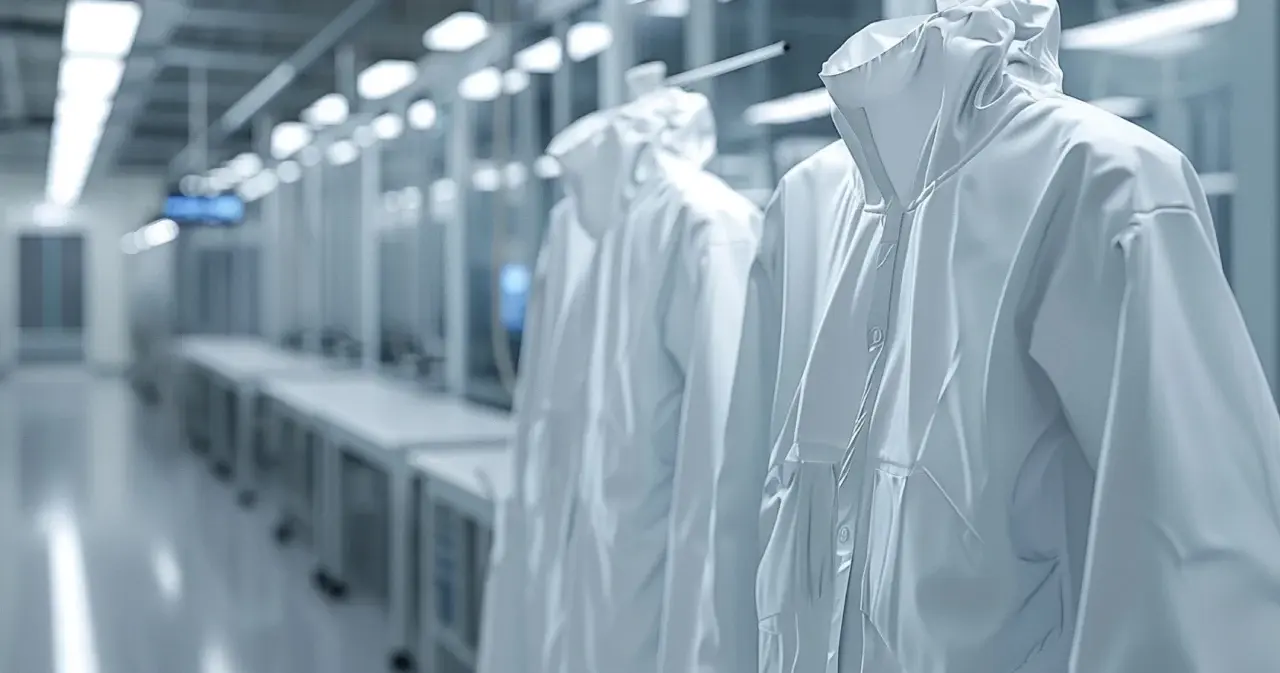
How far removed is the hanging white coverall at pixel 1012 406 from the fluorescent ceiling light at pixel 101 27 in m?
4.49

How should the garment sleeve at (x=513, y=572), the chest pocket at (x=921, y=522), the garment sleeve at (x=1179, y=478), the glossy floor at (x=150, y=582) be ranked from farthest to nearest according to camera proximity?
the glossy floor at (x=150, y=582)
the garment sleeve at (x=513, y=572)
the chest pocket at (x=921, y=522)
the garment sleeve at (x=1179, y=478)

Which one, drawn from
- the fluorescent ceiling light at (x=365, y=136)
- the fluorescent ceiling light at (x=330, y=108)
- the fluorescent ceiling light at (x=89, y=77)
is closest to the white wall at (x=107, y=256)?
the fluorescent ceiling light at (x=89, y=77)

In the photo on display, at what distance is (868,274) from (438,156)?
14.8ft

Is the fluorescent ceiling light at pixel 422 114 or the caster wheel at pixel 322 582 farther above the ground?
the fluorescent ceiling light at pixel 422 114

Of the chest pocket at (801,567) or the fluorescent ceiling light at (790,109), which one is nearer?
the chest pocket at (801,567)

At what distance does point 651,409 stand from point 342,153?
6128 millimetres

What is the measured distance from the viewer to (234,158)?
434 inches

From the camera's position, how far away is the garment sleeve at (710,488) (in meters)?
1.56

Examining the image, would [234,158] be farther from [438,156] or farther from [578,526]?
[578,526]

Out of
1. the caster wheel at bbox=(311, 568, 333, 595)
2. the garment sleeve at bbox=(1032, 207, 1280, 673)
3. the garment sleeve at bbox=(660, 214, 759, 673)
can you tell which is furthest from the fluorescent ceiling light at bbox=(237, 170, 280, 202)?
the garment sleeve at bbox=(1032, 207, 1280, 673)

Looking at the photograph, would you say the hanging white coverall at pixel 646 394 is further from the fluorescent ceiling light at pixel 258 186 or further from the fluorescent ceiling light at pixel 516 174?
the fluorescent ceiling light at pixel 258 186

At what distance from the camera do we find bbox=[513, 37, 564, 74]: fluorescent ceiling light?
423 centimetres

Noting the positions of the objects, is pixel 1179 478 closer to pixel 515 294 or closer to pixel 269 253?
pixel 515 294

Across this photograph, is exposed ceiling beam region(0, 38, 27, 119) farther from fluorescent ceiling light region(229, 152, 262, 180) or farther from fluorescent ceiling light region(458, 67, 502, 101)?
fluorescent ceiling light region(458, 67, 502, 101)
